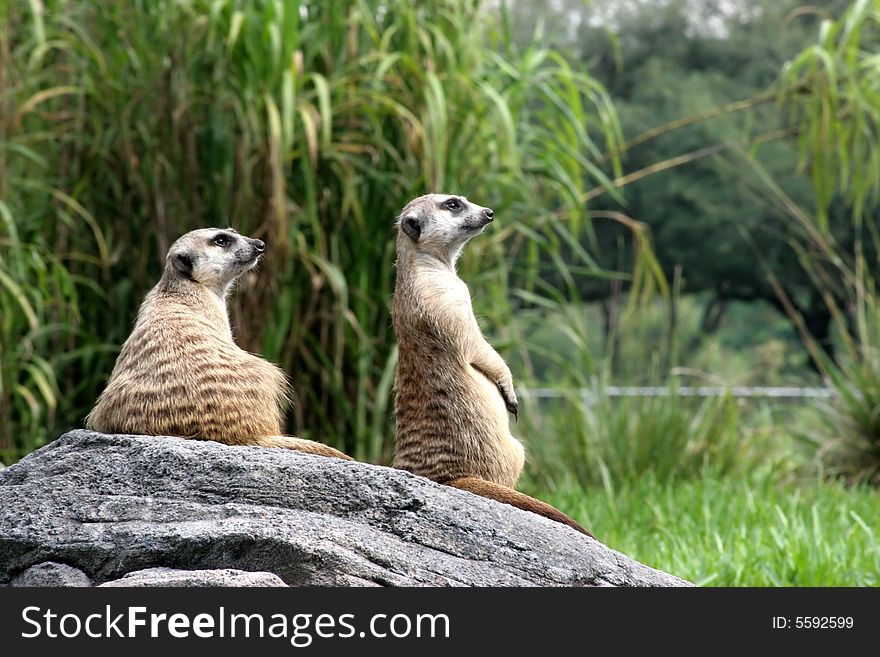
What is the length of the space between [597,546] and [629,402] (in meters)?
3.71

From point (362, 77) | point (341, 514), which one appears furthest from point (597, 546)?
point (362, 77)

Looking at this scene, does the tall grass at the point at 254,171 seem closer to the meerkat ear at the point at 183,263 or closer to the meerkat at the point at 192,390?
the meerkat ear at the point at 183,263

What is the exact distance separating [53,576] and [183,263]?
34.4 inches

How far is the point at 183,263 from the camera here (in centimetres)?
286

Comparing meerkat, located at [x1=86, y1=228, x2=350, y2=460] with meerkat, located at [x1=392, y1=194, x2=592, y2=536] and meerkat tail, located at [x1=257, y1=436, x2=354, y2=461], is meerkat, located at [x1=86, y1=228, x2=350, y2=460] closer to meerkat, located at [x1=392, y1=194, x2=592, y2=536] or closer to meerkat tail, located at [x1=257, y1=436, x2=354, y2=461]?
meerkat tail, located at [x1=257, y1=436, x2=354, y2=461]

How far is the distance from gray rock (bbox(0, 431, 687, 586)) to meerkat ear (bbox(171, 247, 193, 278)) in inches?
19.2

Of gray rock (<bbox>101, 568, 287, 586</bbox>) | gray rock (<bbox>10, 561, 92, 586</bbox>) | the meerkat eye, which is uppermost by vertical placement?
the meerkat eye

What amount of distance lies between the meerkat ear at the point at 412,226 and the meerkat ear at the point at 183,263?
0.56 metres

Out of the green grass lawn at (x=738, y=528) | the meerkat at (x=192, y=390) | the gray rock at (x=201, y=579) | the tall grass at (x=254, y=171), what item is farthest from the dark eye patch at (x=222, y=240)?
the green grass lawn at (x=738, y=528)

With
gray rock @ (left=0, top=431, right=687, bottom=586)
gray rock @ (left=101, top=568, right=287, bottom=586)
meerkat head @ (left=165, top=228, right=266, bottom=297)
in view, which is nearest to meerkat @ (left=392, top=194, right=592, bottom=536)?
gray rock @ (left=0, top=431, right=687, bottom=586)

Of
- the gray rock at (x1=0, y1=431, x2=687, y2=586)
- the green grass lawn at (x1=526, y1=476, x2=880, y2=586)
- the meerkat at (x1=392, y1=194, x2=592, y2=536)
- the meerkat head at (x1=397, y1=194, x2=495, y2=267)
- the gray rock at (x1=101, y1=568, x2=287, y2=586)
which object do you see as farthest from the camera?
the green grass lawn at (x1=526, y1=476, x2=880, y2=586)

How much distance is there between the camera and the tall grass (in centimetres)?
452

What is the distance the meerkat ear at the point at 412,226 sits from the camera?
294 cm

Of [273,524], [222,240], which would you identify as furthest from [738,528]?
[273,524]
